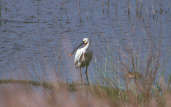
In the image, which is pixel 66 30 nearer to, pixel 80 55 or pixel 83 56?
pixel 80 55

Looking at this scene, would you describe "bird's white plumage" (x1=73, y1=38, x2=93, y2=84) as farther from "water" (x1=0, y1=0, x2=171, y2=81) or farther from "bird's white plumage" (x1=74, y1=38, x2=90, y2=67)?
"water" (x1=0, y1=0, x2=171, y2=81)

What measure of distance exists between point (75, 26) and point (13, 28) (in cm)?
166

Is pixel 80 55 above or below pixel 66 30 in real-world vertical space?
below

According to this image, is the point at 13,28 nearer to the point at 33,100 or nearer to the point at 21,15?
the point at 21,15

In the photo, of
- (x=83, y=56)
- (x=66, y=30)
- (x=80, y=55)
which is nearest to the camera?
(x=83, y=56)

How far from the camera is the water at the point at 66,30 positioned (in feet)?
27.2

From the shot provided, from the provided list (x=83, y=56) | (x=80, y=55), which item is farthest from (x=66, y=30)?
(x=83, y=56)

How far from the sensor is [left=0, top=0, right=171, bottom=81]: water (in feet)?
27.2

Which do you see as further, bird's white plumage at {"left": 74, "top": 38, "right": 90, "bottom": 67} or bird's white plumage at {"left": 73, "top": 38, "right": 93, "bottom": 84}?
bird's white plumage at {"left": 74, "top": 38, "right": 90, "bottom": 67}

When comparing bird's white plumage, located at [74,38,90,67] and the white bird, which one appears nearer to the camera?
Result: the white bird

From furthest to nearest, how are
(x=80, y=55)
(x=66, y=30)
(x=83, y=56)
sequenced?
(x=66, y=30)
(x=80, y=55)
(x=83, y=56)

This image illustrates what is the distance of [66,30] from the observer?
37.2ft

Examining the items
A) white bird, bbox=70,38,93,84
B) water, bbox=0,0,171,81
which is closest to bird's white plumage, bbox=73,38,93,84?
white bird, bbox=70,38,93,84

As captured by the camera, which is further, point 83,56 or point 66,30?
point 66,30
